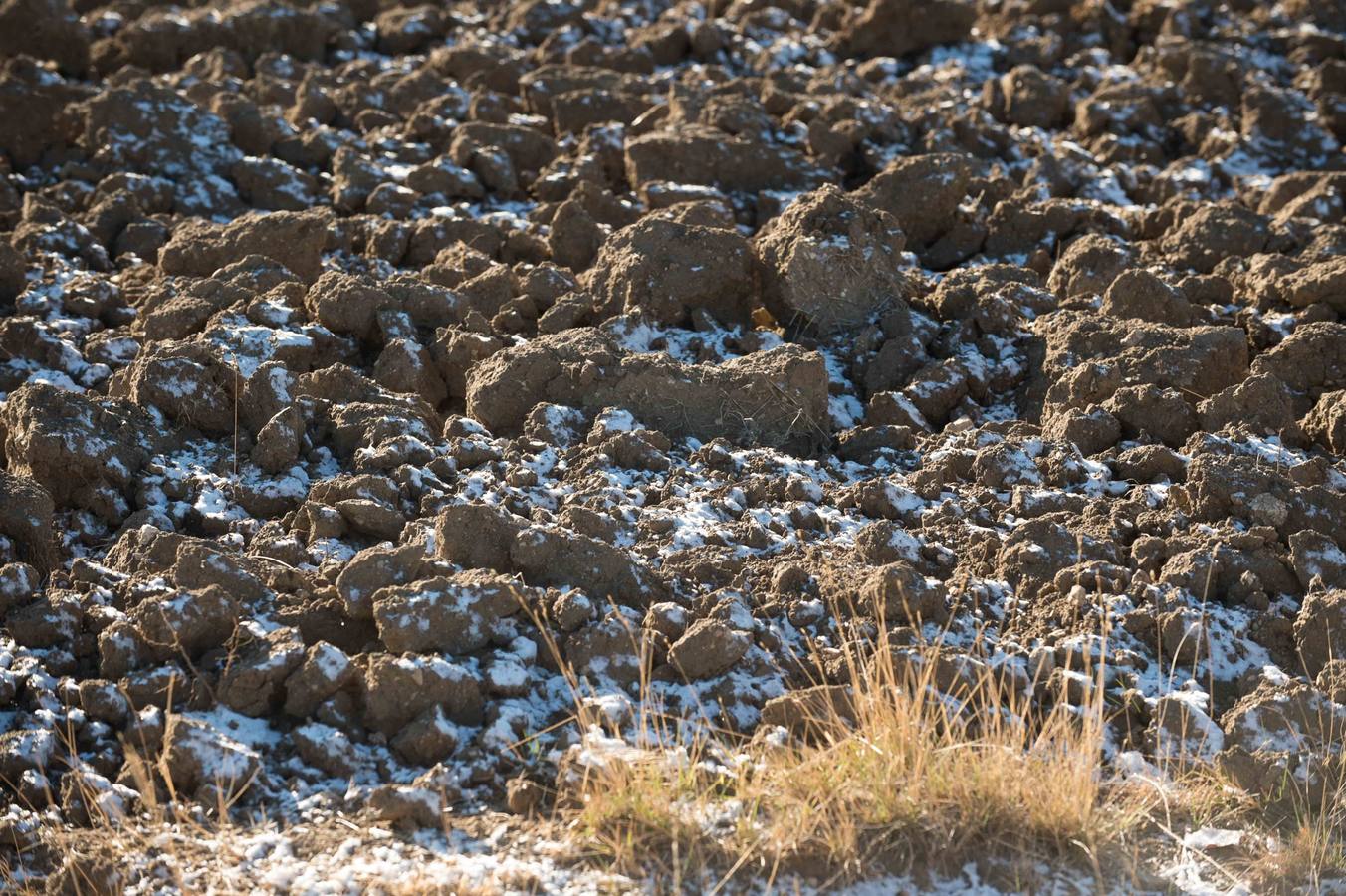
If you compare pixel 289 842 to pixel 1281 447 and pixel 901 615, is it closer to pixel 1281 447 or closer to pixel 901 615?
pixel 901 615

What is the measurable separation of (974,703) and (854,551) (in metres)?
0.54

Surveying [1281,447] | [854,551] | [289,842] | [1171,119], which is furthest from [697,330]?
[1171,119]

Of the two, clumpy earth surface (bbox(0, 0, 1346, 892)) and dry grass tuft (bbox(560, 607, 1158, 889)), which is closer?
dry grass tuft (bbox(560, 607, 1158, 889))

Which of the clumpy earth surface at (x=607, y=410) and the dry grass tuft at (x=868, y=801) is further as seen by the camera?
the clumpy earth surface at (x=607, y=410)

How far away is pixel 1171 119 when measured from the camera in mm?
6633

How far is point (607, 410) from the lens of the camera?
4383 mm

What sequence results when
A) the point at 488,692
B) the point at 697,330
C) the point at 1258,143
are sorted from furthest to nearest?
the point at 1258,143, the point at 697,330, the point at 488,692

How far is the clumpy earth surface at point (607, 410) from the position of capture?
11.0 feet

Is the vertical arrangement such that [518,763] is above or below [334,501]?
below

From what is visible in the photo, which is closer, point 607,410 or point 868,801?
point 868,801

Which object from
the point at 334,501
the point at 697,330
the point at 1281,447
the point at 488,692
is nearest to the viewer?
the point at 488,692

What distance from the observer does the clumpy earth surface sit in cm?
334

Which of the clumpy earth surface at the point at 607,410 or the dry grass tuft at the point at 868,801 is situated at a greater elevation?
the clumpy earth surface at the point at 607,410

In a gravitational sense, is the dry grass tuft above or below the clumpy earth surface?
below
